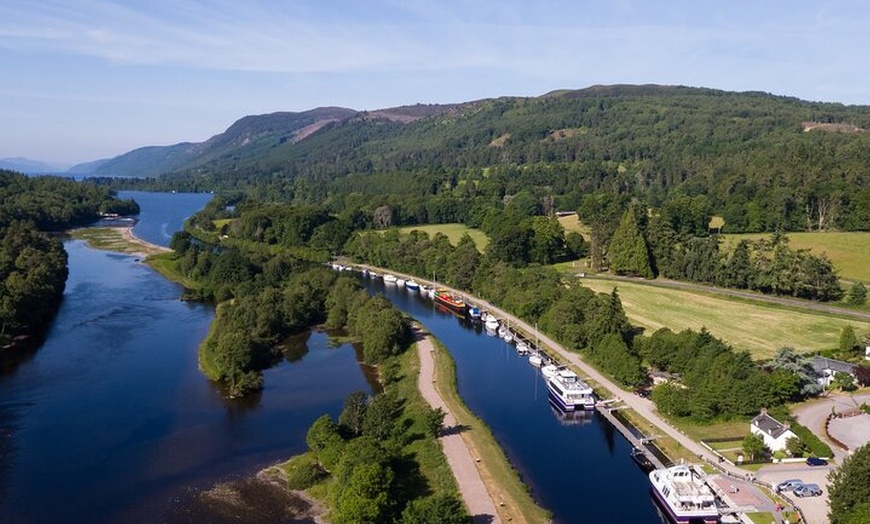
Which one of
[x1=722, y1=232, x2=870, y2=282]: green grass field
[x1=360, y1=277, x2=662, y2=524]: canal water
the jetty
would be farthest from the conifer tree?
the jetty

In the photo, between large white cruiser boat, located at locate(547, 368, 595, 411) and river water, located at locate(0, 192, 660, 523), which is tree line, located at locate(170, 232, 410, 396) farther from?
large white cruiser boat, located at locate(547, 368, 595, 411)

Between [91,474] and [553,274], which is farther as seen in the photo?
[553,274]

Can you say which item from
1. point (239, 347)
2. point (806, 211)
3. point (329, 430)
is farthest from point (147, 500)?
point (806, 211)

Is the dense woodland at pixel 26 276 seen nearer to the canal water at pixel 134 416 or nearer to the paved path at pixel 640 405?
the canal water at pixel 134 416

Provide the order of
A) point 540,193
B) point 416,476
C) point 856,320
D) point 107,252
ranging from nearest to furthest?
point 416,476 < point 856,320 < point 107,252 < point 540,193

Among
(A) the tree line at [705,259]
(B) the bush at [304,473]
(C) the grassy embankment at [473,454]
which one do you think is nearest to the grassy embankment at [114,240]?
(A) the tree line at [705,259]

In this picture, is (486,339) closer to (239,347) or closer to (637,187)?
(239,347)
